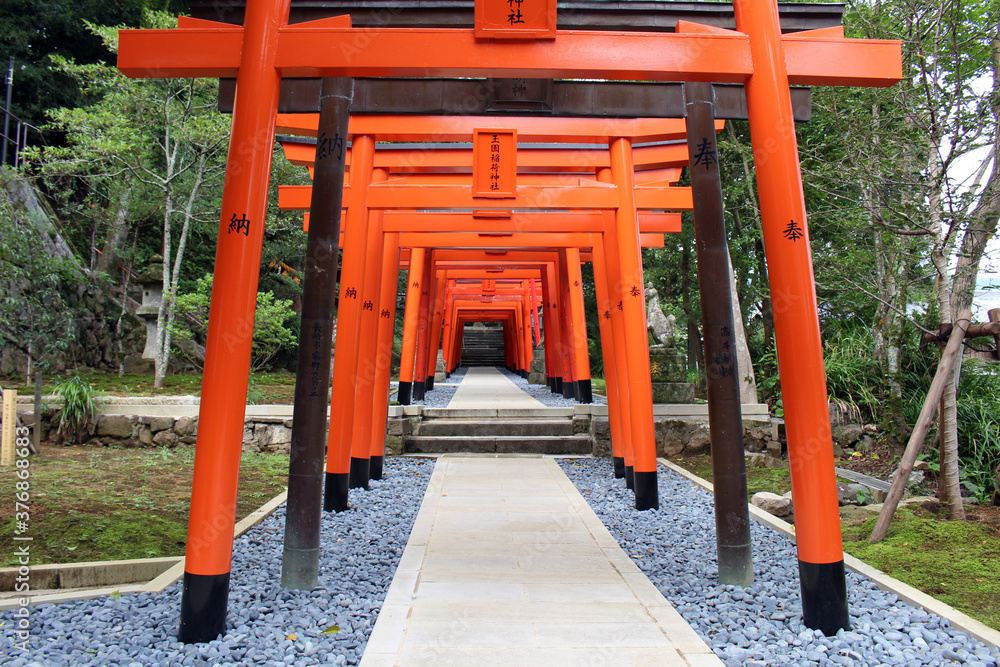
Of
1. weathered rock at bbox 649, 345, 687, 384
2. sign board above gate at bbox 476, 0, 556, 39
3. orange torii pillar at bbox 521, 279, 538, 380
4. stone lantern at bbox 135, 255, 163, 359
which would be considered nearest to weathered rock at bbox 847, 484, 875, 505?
weathered rock at bbox 649, 345, 687, 384

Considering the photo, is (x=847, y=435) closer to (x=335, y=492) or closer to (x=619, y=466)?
(x=619, y=466)

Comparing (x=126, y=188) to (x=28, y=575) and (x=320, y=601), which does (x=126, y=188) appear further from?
(x=320, y=601)

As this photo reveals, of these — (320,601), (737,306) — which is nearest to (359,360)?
(320,601)

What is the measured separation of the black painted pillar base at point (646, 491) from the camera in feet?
19.9

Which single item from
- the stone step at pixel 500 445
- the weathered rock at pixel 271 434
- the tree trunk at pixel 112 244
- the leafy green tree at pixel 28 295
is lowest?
the stone step at pixel 500 445

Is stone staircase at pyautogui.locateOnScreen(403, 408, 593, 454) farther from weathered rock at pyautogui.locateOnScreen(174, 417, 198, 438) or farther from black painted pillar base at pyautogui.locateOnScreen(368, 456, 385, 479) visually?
weathered rock at pyautogui.locateOnScreen(174, 417, 198, 438)

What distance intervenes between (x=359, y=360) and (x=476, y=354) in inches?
1124

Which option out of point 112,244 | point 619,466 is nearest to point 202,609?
point 619,466

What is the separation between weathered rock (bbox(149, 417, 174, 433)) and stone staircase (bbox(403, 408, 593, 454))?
3436 millimetres

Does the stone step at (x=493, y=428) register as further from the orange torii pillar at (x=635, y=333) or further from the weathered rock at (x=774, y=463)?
the orange torii pillar at (x=635, y=333)

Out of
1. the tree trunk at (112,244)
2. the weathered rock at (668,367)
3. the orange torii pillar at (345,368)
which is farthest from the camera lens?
the tree trunk at (112,244)

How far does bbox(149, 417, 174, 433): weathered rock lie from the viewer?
8.95 metres

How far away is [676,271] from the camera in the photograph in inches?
639

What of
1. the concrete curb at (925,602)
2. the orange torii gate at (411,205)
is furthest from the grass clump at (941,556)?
the orange torii gate at (411,205)
